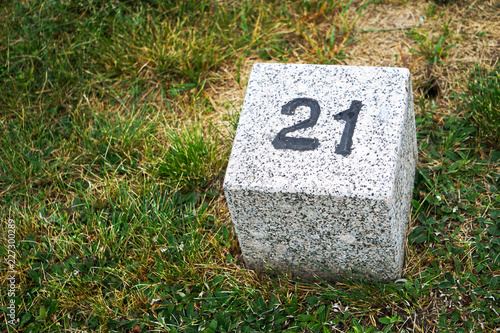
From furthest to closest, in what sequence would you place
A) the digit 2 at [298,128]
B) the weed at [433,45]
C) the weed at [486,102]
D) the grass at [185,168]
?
the weed at [433,45] → the weed at [486,102] → the grass at [185,168] → the digit 2 at [298,128]

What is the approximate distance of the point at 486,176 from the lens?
2363mm

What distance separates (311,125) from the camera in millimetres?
1949

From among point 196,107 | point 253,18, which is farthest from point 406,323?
point 253,18

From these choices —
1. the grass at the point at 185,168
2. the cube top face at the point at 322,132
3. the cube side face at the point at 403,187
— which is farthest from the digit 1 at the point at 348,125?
the grass at the point at 185,168

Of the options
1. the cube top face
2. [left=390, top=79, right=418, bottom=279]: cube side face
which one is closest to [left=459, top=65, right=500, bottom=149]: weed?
[left=390, top=79, right=418, bottom=279]: cube side face

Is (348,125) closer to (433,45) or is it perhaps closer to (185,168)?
(185,168)

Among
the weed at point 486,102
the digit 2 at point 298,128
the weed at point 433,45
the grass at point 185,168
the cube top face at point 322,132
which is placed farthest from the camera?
the weed at point 433,45

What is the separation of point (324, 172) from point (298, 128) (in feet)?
0.82

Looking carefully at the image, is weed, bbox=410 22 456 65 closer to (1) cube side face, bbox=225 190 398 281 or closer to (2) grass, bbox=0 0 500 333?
(2) grass, bbox=0 0 500 333

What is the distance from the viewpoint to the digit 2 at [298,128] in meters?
1.90

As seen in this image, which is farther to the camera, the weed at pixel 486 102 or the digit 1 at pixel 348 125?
the weed at pixel 486 102

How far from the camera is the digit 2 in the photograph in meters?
1.90

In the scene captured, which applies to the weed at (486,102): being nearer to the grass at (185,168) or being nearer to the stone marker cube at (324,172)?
the grass at (185,168)

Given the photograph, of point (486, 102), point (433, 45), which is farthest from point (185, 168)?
point (433, 45)
